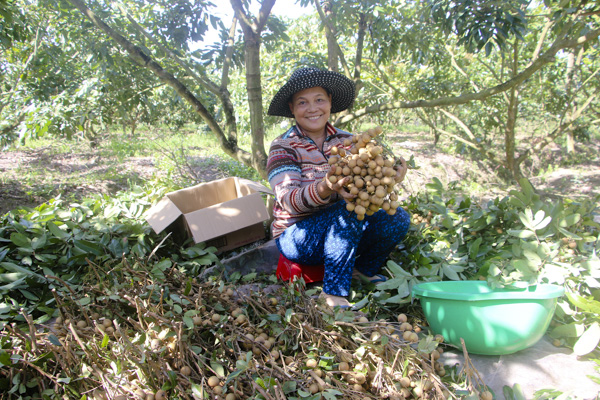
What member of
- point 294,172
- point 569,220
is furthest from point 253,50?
point 569,220

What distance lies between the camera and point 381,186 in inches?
53.1

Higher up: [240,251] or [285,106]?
[285,106]

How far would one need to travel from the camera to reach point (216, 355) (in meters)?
1.13

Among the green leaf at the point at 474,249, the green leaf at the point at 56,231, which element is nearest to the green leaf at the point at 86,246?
the green leaf at the point at 56,231

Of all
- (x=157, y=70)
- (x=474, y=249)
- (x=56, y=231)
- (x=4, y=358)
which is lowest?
(x=474, y=249)

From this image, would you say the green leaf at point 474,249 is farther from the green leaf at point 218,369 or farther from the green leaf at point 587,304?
the green leaf at point 218,369

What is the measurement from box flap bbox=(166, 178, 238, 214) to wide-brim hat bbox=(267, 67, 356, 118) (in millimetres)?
600

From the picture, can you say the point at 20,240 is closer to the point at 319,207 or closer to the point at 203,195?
the point at 203,195

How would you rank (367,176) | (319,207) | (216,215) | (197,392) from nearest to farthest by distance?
1. (197,392)
2. (367,176)
3. (319,207)
4. (216,215)

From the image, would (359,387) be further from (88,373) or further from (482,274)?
(482,274)

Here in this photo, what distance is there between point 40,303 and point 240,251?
3.03ft

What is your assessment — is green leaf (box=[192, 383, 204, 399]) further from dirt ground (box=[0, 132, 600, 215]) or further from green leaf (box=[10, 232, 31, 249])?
dirt ground (box=[0, 132, 600, 215])

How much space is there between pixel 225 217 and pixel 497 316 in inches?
48.3

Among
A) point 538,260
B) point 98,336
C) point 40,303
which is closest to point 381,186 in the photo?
point 538,260
